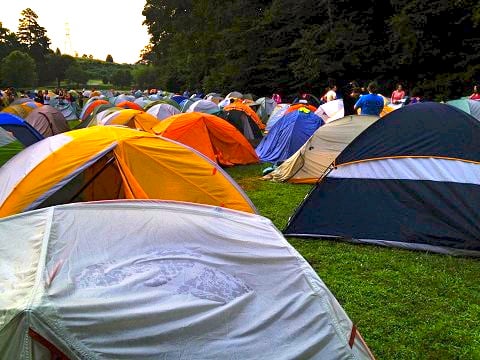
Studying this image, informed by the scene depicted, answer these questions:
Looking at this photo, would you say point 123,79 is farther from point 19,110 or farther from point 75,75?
point 19,110

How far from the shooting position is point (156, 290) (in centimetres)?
250

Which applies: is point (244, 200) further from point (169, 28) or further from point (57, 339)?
point (169, 28)

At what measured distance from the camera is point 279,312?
2.61m

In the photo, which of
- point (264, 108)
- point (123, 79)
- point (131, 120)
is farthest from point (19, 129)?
point (123, 79)

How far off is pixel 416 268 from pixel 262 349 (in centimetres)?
329

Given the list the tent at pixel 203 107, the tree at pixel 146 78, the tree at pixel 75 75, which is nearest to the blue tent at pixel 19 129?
the tent at pixel 203 107

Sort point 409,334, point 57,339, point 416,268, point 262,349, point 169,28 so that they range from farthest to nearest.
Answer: point 169,28
point 416,268
point 409,334
point 262,349
point 57,339

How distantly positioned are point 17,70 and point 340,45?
57.9m

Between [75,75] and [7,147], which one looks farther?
[75,75]


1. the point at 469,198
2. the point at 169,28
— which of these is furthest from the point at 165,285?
the point at 169,28

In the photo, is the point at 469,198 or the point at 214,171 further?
the point at 214,171

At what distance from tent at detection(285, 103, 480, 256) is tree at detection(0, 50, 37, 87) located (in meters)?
69.4

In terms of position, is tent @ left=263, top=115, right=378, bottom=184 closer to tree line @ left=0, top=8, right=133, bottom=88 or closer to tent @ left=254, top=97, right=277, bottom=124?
tent @ left=254, top=97, right=277, bottom=124

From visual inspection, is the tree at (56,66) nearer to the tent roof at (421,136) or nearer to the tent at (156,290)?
the tent roof at (421,136)
